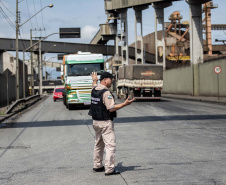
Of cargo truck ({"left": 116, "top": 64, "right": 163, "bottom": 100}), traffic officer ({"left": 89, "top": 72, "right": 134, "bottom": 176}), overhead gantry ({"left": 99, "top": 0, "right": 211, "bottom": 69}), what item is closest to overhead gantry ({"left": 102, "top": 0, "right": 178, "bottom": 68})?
overhead gantry ({"left": 99, "top": 0, "right": 211, "bottom": 69})

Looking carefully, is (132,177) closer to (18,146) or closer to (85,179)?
(85,179)

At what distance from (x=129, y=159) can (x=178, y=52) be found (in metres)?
77.3

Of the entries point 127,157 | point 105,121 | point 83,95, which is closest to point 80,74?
point 83,95

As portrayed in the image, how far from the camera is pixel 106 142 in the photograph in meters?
6.24

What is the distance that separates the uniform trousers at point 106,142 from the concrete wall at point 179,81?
37.8 m

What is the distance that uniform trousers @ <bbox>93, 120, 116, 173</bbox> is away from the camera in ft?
20.2

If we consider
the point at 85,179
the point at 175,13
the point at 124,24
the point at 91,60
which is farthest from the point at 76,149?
the point at 175,13

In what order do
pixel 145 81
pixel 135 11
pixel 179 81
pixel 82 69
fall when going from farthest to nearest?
1. pixel 135 11
2. pixel 179 81
3. pixel 145 81
4. pixel 82 69

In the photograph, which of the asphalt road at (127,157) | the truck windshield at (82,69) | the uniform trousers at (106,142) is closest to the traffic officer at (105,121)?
the uniform trousers at (106,142)

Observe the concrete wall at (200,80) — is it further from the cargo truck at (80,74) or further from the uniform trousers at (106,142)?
the uniform trousers at (106,142)

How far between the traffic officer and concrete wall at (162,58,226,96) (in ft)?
95.9

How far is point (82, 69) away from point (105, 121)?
56.3 feet

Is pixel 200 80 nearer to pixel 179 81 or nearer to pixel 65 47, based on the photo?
pixel 179 81

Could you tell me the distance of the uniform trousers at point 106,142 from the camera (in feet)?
20.2
